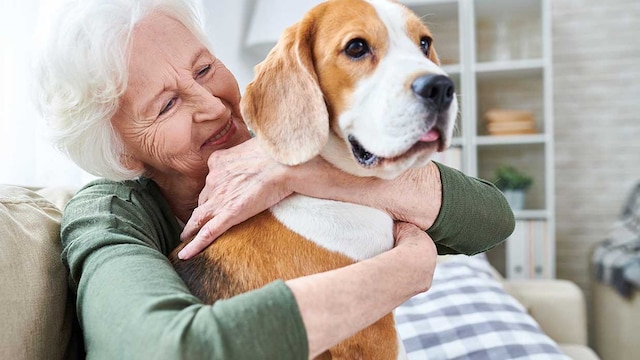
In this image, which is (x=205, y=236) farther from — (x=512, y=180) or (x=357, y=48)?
(x=512, y=180)

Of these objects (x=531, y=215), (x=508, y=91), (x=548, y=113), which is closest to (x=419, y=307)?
(x=531, y=215)

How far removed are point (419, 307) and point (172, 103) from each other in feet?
4.35

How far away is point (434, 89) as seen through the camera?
85 centimetres

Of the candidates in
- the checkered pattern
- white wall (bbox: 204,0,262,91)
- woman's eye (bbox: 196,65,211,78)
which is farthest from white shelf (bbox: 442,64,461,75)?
woman's eye (bbox: 196,65,211,78)

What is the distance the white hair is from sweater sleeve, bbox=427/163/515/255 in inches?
24.2

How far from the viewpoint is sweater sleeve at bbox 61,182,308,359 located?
2.25 feet

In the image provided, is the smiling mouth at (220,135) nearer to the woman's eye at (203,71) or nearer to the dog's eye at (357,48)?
the woman's eye at (203,71)

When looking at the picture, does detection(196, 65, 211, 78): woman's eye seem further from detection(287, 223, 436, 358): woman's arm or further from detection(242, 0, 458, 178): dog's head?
detection(287, 223, 436, 358): woman's arm

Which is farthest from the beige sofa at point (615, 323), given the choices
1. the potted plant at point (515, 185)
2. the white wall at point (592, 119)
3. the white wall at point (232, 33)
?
the white wall at point (232, 33)

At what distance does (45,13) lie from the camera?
3.88 feet

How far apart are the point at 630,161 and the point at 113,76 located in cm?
372

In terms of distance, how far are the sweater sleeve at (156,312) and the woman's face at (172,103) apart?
223 mm

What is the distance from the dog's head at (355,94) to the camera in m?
0.87

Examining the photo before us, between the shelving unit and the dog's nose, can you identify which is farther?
the shelving unit
